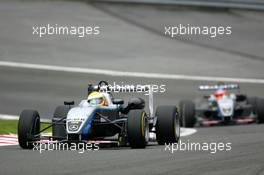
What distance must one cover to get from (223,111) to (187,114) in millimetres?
885

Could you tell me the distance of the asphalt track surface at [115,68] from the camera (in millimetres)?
11961

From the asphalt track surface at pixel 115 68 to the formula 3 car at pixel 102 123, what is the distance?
40 cm

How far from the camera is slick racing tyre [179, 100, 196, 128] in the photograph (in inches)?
862

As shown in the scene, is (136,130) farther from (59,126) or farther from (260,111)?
(260,111)

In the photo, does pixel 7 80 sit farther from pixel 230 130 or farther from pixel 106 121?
pixel 106 121

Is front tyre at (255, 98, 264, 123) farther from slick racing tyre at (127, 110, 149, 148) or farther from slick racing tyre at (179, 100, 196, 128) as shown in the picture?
slick racing tyre at (127, 110, 149, 148)

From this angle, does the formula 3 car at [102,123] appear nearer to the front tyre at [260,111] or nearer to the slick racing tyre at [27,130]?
the slick racing tyre at [27,130]

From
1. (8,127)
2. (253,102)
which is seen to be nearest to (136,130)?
(8,127)

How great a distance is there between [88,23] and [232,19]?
552cm

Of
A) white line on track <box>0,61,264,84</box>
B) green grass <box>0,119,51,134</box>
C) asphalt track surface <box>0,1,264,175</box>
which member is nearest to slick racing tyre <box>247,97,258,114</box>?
asphalt track surface <box>0,1,264,175</box>

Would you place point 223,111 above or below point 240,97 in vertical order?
below

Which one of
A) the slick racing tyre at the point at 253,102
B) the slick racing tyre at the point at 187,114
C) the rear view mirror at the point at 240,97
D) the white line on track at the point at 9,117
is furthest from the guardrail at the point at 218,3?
the white line on track at the point at 9,117

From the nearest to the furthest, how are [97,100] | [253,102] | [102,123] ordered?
[102,123] < [97,100] < [253,102]

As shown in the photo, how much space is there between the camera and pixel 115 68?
2895cm
